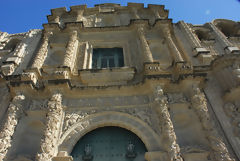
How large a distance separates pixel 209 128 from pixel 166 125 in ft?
4.01

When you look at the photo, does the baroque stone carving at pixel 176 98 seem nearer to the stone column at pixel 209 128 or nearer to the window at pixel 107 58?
the stone column at pixel 209 128

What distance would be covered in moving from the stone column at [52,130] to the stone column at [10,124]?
3.27ft

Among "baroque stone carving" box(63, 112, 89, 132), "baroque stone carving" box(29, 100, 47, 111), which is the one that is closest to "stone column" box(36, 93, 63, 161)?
"baroque stone carving" box(63, 112, 89, 132)

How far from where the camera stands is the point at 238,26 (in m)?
13.2

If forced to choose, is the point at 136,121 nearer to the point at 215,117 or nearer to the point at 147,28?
the point at 215,117

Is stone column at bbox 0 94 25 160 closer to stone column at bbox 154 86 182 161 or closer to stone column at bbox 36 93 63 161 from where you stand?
stone column at bbox 36 93 63 161

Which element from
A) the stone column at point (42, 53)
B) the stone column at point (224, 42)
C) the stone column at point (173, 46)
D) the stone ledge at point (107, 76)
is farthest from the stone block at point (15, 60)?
the stone column at point (224, 42)

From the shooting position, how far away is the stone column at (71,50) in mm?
9086

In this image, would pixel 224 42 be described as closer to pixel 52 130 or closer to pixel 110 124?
pixel 110 124

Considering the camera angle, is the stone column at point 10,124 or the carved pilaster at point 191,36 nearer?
the stone column at point 10,124

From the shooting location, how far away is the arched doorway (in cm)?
634

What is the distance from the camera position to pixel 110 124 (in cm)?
700

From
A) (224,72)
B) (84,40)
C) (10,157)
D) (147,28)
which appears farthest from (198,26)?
(10,157)

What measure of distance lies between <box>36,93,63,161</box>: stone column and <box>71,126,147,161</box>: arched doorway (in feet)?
2.51
